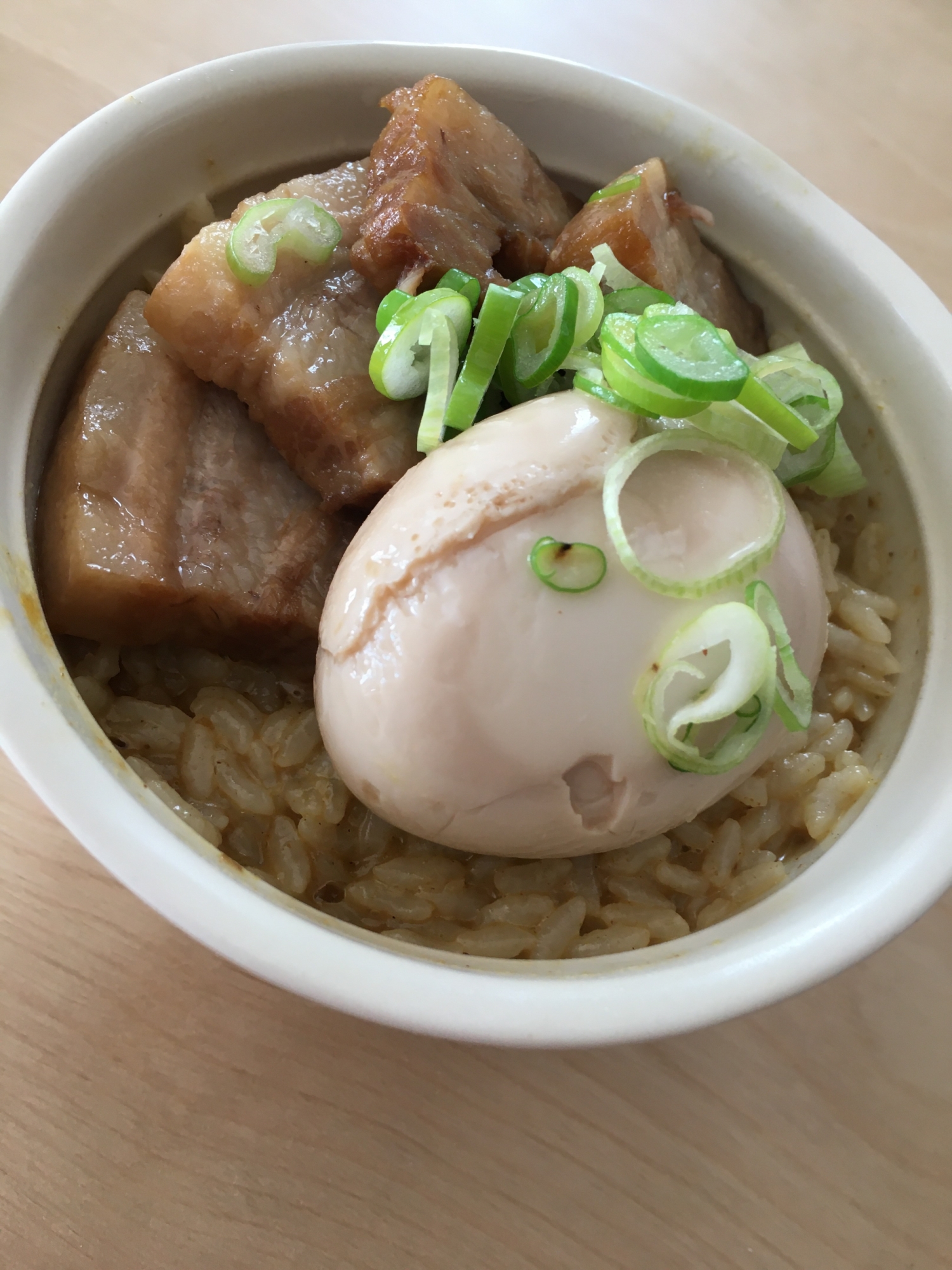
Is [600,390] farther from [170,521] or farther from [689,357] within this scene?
[170,521]

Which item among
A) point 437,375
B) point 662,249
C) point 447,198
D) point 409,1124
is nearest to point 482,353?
point 437,375

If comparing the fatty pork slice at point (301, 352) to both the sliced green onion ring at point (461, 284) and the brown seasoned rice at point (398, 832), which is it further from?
the brown seasoned rice at point (398, 832)

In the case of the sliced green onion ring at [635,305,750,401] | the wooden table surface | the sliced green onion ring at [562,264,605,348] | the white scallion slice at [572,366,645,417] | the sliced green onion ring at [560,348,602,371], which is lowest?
the wooden table surface

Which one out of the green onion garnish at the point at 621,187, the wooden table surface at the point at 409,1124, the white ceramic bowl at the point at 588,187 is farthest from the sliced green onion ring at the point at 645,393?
the wooden table surface at the point at 409,1124

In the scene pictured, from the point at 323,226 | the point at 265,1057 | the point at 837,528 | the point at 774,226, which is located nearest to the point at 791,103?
the point at 774,226

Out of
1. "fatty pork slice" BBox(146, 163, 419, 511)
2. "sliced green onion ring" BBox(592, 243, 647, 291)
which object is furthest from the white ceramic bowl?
"sliced green onion ring" BBox(592, 243, 647, 291)

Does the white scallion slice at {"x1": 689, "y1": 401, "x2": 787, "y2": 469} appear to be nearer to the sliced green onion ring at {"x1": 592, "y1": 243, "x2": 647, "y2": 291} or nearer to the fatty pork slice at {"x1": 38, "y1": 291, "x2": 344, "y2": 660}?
the sliced green onion ring at {"x1": 592, "y1": 243, "x2": 647, "y2": 291}
